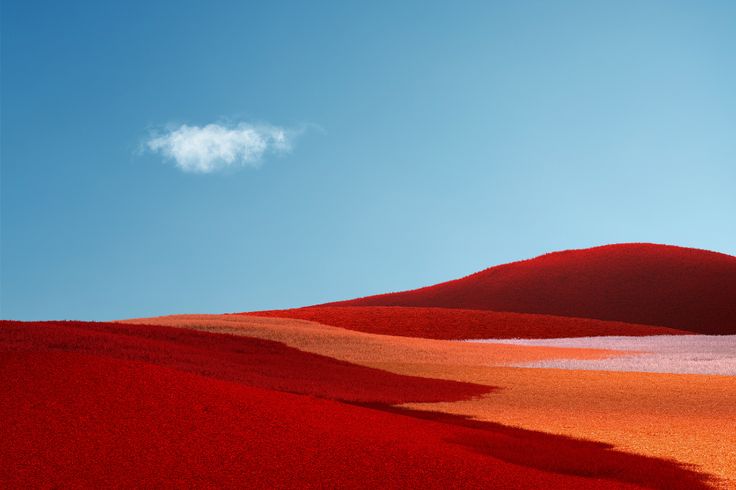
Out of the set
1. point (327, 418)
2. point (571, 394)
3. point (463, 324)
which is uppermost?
point (463, 324)

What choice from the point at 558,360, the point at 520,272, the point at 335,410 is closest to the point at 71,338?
the point at 335,410

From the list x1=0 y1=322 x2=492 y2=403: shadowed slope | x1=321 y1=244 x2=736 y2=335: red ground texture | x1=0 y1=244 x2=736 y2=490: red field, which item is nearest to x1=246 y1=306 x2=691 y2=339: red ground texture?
x1=321 y1=244 x2=736 y2=335: red ground texture

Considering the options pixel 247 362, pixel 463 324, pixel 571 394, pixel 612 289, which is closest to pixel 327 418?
pixel 571 394

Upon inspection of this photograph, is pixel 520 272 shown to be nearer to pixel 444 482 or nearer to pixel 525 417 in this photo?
pixel 525 417

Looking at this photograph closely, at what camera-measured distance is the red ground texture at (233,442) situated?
7512 mm

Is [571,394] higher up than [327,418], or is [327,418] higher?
[327,418]

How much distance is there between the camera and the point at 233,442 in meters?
8.38

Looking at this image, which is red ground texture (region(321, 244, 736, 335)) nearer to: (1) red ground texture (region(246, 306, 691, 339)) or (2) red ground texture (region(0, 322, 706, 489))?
(1) red ground texture (region(246, 306, 691, 339))

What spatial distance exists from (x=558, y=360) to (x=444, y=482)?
15.4m

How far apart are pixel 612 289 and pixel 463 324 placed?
15.3 meters

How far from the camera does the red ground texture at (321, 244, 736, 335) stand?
139 feet

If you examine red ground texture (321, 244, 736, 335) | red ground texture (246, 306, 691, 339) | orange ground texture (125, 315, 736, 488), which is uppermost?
red ground texture (321, 244, 736, 335)

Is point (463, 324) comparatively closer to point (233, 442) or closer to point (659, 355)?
point (659, 355)

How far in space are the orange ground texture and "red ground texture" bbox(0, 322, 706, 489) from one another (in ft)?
2.80
